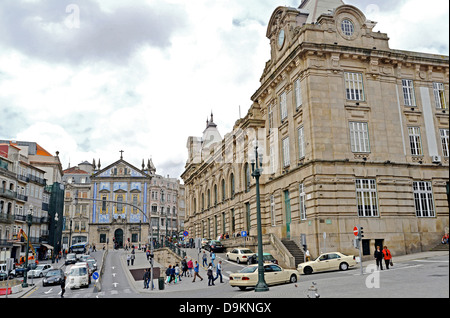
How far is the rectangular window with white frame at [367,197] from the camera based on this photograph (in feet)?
105

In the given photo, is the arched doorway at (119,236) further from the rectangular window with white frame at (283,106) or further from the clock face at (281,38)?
the clock face at (281,38)

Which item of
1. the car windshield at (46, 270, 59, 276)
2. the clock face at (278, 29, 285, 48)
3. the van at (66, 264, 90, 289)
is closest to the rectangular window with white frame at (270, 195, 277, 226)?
the clock face at (278, 29, 285, 48)

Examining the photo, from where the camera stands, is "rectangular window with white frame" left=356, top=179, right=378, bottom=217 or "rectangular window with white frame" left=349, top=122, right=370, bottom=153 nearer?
"rectangular window with white frame" left=356, top=179, right=378, bottom=217

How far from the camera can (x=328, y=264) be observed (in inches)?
1054

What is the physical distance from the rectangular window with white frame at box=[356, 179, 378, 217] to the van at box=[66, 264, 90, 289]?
23.5 metres

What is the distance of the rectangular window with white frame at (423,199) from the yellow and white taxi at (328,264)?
9539 millimetres

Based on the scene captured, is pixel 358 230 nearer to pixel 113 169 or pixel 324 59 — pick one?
pixel 324 59

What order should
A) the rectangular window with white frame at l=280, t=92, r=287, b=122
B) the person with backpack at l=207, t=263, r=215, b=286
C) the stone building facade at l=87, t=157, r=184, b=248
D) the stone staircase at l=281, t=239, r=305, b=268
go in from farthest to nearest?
the stone building facade at l=87, t=157, r=184, b=248 → the rectangular window with white frame at l=280, t=92, r=287, b=122 → the stone staircase at l=281, t=239, r=305, b=268 → the person with backpack at l=207, t=263, r=215, b=286

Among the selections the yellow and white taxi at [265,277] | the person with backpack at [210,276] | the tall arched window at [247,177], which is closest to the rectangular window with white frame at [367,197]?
the yellow and white taxi at [265,277]

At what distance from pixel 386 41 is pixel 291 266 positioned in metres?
21.6

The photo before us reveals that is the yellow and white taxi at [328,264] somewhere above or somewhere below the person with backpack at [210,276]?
above

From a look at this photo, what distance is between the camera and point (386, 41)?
115 feet

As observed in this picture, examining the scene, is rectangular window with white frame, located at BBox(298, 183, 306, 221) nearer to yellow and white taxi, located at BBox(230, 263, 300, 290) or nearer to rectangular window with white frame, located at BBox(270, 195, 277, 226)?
rectangular window with white frame, located at BBox(270, 195, 277, 226)

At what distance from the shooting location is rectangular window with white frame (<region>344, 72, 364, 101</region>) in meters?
34.2
